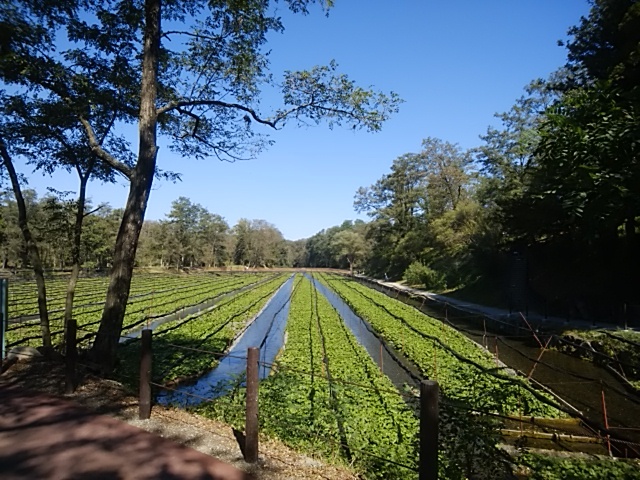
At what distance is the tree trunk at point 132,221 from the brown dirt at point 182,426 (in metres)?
0.73

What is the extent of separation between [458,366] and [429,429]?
925cm

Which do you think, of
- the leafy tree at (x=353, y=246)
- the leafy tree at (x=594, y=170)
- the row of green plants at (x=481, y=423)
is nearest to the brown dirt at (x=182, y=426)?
the row of green plants at (x=481, y=423)

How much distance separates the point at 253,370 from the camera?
4086 millimetres

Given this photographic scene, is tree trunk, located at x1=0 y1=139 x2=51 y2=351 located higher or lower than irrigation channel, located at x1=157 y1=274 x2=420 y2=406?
higher

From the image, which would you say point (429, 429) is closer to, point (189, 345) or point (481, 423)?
point (481, 423)

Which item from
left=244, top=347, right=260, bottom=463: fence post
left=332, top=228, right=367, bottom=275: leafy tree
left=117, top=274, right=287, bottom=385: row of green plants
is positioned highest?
left=332, top=228, right=367, bottom=275: leafy tree

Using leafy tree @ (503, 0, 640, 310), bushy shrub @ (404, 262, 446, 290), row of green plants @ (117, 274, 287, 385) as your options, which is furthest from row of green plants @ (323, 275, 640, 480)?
bushy shrub @ (404, 262, 446, 290)

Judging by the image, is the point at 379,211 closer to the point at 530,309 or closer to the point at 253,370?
the point at 530,309

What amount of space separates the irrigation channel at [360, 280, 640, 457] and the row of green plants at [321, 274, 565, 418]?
0.92m

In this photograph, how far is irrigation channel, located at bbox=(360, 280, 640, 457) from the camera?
27.5 ft

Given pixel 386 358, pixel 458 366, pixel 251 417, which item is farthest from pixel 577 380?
pixel 251 417

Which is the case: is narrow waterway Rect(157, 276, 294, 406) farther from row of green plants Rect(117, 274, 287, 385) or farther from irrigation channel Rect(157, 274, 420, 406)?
row of green plants Rect(117, 274, 287, 385)

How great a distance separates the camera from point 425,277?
43500 millimetres

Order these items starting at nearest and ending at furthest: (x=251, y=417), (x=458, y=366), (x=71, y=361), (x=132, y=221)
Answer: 1. (x=251, y=417)
2. (x=71, y=361)
3. (x=132, y=221)
4. (x=458, y=366)
